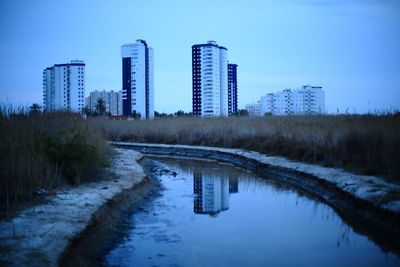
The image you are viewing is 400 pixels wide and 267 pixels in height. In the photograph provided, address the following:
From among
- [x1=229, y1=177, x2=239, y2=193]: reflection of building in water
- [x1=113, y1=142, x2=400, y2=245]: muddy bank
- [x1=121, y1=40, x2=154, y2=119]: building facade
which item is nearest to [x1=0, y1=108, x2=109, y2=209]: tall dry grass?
[x1=229, y1=177, x2=239, y2=193]: reflection of building in water

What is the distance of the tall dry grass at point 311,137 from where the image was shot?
11242 millimetres

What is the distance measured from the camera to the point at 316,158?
1434 cm

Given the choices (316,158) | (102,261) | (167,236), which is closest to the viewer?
(102,261)

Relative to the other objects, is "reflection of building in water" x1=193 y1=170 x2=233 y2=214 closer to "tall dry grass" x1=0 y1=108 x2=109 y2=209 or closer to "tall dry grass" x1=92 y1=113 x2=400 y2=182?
"tall dry grass" x1=0 y1=108 x2=109 y2=209

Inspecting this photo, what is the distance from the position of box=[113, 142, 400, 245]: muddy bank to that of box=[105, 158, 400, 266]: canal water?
14.4 inches

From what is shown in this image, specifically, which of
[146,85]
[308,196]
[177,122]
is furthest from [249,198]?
[146,85]

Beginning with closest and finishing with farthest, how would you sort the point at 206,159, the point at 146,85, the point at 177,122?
the point at 206,159
the point at 177,122
the point at 146,85

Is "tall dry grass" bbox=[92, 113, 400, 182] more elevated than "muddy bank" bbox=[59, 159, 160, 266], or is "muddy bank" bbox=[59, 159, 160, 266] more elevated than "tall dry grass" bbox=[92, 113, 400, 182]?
"tall dry grass" bbox=[92, 113, 400, 182]

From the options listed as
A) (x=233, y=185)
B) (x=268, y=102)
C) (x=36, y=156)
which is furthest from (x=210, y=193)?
(x=268, y=102)

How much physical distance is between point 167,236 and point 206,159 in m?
14.0

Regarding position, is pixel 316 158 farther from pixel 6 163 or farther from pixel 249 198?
pixel 6 163

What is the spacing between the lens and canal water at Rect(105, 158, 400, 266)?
6.06m

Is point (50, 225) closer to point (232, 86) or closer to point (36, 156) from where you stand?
point (36, 156)

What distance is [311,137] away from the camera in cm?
1661
